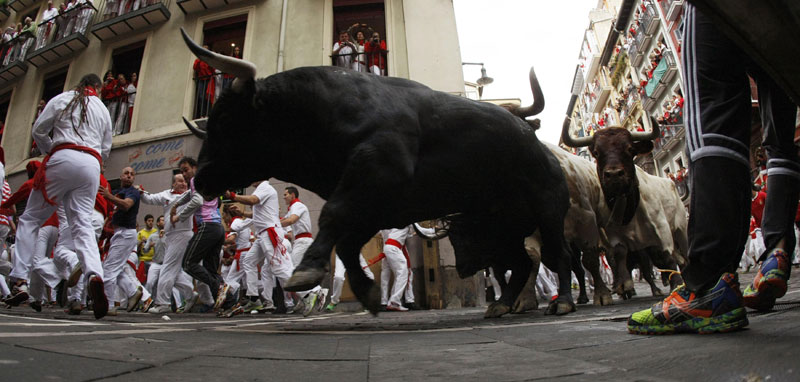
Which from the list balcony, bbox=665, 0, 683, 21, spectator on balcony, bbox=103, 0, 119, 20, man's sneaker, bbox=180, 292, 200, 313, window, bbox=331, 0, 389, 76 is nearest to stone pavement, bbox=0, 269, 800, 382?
man's sneaker, bbox=180, 292, 200, 313

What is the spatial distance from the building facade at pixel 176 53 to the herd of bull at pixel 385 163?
21.6ft

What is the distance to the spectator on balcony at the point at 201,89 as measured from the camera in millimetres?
13797

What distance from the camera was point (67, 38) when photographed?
1653cm

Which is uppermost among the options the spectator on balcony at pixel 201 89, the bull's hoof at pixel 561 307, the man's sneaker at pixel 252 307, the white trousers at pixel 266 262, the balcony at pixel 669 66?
the balcony at pixel 669 66

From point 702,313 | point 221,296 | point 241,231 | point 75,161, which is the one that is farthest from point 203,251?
point 702,313

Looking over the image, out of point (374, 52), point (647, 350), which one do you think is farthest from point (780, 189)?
point (374, 52)

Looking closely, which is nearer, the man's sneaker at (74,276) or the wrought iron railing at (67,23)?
the man's sneaker at (74,276)

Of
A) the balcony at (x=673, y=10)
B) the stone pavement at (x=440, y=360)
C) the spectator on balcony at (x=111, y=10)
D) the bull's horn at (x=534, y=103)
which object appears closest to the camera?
the stone pavement at (x=440, y=360)

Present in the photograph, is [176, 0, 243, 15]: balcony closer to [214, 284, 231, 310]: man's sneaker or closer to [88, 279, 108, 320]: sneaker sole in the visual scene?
[214, 284, 231, 310]: man's sneaker

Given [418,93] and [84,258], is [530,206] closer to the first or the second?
[418,93]

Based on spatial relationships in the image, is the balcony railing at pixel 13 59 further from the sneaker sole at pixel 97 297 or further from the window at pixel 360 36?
the sneaker sole at pixel 97 297

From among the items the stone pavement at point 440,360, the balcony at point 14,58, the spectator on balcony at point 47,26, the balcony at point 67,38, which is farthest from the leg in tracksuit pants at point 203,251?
the balcony at point 14,58

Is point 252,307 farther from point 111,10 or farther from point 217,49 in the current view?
point 111,10

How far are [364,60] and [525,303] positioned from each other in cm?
1020
